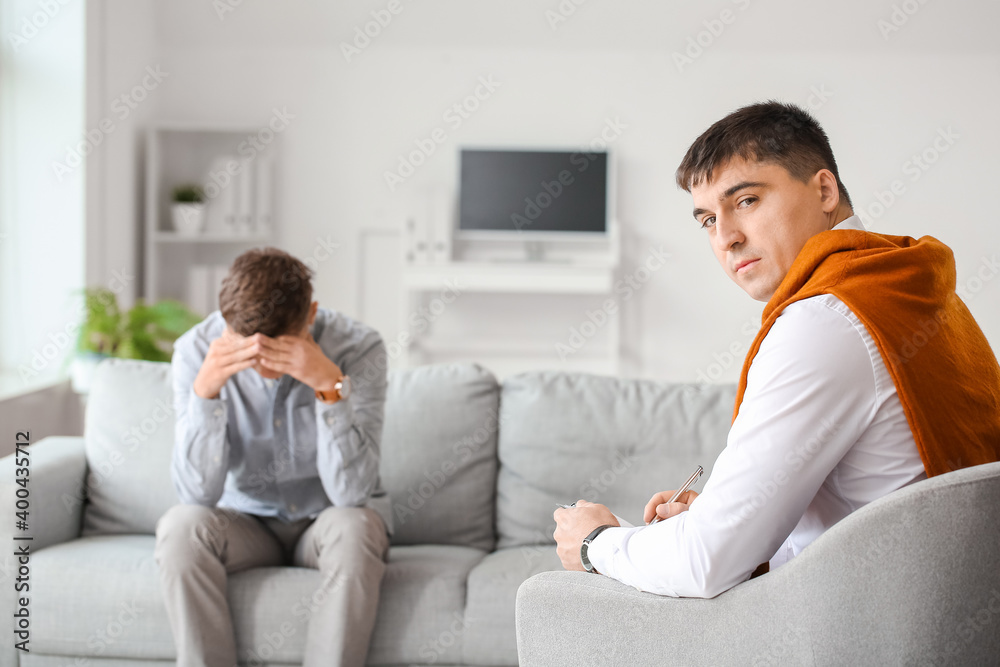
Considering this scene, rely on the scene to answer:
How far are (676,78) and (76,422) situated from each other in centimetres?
346

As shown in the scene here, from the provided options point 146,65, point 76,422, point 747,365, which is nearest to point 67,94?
point 146,65

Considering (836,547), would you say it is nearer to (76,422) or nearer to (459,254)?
(76,422)

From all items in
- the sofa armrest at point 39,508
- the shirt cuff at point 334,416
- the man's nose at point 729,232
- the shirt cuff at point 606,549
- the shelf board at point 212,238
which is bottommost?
the sofa armrest at point 39,508

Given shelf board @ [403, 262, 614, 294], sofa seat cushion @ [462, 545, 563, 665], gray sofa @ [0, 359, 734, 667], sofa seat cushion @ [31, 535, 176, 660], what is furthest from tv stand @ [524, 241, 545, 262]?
sofa seat cushion @ [31, 535, 176, 660]

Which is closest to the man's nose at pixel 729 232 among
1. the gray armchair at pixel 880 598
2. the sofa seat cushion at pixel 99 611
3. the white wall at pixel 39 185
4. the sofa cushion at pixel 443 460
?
the gray armchair at pixel 880 598

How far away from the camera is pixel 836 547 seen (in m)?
0.83

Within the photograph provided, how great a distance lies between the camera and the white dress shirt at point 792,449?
2.77 ft

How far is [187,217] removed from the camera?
4.33 m

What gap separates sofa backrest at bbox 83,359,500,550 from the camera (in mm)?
2053

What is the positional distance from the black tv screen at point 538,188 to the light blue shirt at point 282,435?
2699 millimetres

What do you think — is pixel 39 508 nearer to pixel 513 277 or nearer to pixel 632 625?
pixel 632 625

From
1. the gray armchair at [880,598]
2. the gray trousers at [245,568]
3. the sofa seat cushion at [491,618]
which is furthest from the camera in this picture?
the sofa seat cushion at [491,618]

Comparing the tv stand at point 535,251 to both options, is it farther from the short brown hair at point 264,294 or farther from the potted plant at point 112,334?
the short brown hair at point 264,294

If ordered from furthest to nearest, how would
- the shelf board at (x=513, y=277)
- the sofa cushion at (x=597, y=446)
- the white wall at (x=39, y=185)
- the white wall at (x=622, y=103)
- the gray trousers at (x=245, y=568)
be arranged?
the white wall at (x=622, y=103)
the shelf board at (x=513, y=277)
the white wall at (x=39, y=185)
the sofa cushion at (x=597, y=446)
the gray trousers at (x=245, y=568)
